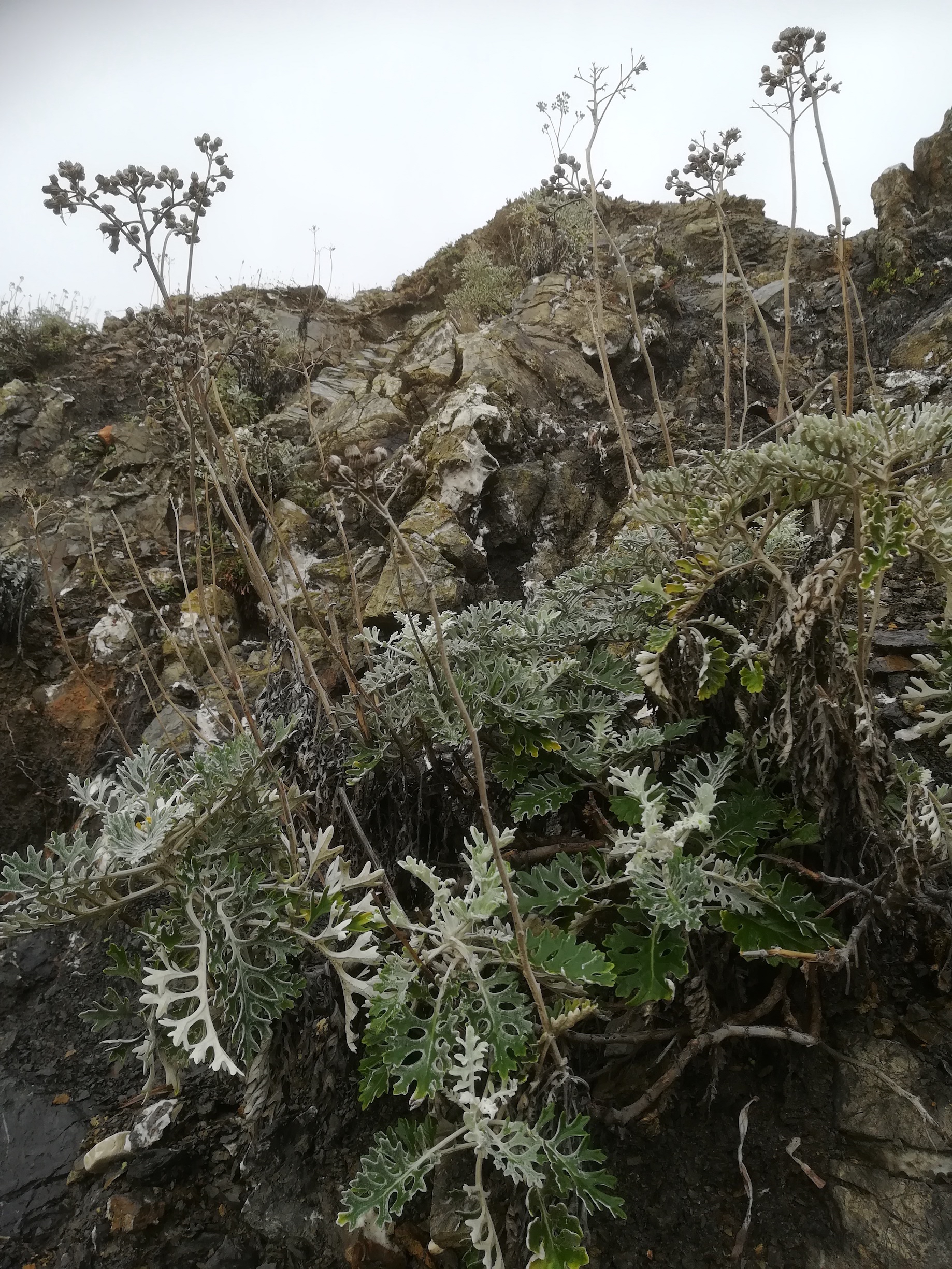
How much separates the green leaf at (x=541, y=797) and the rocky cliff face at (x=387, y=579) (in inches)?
30.1

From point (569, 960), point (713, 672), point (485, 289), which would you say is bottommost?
point (569, 960)

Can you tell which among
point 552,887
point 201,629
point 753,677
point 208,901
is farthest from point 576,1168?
point 201,629

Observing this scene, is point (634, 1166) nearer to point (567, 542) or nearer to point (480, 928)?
point (480, 928)

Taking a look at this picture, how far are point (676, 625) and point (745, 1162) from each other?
4.09 feet

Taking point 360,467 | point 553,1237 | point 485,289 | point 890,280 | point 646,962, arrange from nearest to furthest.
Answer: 1. point 553,1237
2. point 646,962
3. point 360,467
4. point 890,280
5. point 485,289

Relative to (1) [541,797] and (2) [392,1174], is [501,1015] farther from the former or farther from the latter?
(1) [541,797]

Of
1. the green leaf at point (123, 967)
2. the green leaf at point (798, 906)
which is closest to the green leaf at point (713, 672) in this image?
the green leaf at point (798, 906)

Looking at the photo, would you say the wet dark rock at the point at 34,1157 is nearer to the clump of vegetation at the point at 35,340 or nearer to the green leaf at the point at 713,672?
the green leaf at the point at 713,672

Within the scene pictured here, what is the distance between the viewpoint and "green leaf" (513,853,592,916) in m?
1.70

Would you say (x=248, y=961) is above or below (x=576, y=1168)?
above

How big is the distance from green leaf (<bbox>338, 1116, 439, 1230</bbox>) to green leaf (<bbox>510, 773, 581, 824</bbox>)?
2.45 ft

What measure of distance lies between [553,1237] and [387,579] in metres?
3.06

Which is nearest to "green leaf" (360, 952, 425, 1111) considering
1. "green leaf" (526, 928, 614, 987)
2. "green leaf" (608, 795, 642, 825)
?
"green leaf" (526, 928, 614, 987)

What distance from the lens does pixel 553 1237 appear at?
1.31 metres
